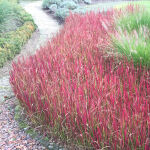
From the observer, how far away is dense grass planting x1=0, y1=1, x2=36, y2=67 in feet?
19.5

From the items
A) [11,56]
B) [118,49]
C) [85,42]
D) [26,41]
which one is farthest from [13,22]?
[118,49]

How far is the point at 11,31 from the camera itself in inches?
298

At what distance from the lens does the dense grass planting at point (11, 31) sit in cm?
595

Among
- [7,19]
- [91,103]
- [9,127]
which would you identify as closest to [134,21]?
[91,103]

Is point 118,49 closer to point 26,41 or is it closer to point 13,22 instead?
point 26,41

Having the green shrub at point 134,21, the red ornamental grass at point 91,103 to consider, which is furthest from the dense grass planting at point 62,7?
the red ornamental grass at point 91,103

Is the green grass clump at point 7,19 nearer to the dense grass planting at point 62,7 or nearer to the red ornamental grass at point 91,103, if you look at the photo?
the dense grass planting at point 62,7

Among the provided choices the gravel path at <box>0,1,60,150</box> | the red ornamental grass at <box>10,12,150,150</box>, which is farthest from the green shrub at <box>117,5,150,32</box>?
the gravel path at <box>0,1,60,150</box>

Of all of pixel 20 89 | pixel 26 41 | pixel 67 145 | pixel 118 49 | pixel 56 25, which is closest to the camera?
pixel 67 145

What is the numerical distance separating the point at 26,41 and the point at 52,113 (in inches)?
198

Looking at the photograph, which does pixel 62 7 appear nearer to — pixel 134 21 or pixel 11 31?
pixel 11 31

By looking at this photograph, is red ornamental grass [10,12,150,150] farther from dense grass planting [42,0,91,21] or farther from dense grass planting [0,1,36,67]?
dense grass planting [42,0,91,21]

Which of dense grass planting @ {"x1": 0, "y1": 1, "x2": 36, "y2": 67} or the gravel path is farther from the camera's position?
dense grass planting @ {"x1": 0, "y1": 1, "x2": 36, "y2": 67}

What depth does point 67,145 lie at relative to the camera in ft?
8.97
